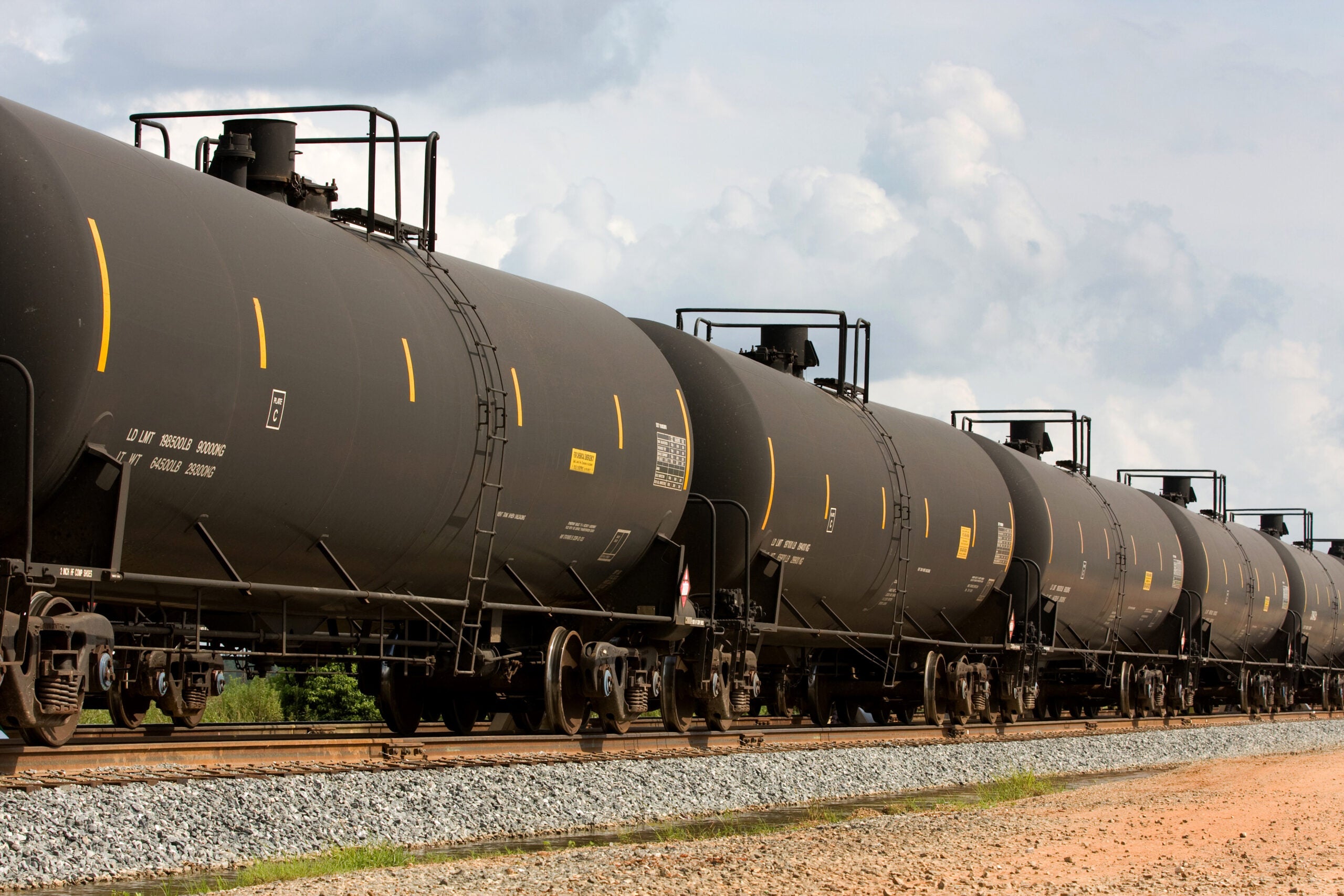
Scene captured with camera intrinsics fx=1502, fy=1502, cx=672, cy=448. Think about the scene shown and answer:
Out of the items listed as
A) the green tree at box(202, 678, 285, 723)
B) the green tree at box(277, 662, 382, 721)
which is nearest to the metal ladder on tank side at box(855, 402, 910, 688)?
the green tree at box(202, 678, 285, 723)

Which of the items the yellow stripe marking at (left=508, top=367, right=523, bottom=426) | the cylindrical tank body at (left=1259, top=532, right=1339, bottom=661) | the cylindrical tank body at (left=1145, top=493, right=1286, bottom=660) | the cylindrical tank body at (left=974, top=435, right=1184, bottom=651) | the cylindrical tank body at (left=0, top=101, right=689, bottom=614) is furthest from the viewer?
the cylindrical tank body at (left=1259, top=532, right=1339, bottom=661)

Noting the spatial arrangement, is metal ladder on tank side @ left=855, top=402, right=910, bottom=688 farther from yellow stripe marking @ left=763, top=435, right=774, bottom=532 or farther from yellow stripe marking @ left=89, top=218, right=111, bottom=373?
yellow stripe marking @ left=89, top=218, right=111, bottom=373

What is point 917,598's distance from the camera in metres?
18.5

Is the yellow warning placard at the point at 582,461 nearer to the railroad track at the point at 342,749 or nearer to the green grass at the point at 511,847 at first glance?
the railroad track at the point at 342,749

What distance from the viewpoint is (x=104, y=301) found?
817 cm

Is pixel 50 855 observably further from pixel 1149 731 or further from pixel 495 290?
pixel 1149 731

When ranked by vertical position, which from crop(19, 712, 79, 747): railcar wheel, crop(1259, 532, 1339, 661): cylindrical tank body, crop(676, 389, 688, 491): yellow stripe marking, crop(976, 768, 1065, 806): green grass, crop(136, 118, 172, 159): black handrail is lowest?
crop(976, 768, 1065, 806): green grass

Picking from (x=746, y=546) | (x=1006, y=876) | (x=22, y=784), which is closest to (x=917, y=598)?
(x=746, y=546)

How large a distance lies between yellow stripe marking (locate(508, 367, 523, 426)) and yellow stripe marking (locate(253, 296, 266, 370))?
8.25ft

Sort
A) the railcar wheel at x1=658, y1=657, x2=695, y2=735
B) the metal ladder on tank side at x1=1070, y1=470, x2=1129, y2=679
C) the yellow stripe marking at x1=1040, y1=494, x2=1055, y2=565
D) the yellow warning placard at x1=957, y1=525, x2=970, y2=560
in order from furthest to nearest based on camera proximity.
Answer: the metal ladder on tank side at x1=1070, y1=470, x2=1129, y2=679 < the yellow stripe marking at x1=1040, y1=494, x2=1055, y2=565 < the yellow warning placard at x1=957, y1=525, x2=970, y2=560 < the railcar wheel at x1=658, y1=657, x2=695, y2=735

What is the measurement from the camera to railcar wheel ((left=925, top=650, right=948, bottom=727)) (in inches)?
750

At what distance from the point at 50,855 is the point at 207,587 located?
91.8 inches

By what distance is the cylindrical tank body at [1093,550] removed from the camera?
70.7 ft

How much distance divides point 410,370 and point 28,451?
3.08 meters
